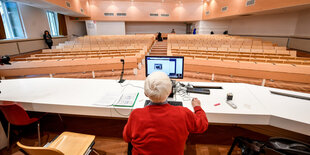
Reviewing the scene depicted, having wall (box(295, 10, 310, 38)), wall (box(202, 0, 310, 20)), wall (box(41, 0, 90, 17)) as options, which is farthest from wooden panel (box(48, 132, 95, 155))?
wall (box(295, 10, 310, 38))

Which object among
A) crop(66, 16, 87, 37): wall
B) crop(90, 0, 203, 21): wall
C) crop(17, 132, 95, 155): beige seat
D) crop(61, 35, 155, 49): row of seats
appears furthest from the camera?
crop(90, 0, 203, 21): wall

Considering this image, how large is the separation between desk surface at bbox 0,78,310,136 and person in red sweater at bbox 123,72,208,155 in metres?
0.61

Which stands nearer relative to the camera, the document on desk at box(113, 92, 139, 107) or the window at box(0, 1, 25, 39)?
the document on desk at box(113, 92, 139, 107)

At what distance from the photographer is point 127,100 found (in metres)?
1.67

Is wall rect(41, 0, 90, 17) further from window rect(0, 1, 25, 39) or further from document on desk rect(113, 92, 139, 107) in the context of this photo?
document on desk rect(113, 92, 139, 107)

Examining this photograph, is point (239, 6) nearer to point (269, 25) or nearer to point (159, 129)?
point (269, 25)

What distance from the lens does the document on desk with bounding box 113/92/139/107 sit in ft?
5.20

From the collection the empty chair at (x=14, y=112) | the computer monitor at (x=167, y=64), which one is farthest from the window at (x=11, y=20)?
the computer monitor at (x=167, y=64)

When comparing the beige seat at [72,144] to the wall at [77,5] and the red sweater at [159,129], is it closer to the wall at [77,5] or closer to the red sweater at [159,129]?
the red sweater at [159,129]

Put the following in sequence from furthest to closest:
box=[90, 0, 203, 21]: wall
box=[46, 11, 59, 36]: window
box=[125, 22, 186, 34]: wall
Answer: box=[125, 22, 186, 34]: wall < box=[90, 0, 203, 21]: wall < box=[46, 11, 59, 36]: window

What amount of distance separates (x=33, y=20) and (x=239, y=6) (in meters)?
13.4

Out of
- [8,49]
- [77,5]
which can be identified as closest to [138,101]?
[8,49]

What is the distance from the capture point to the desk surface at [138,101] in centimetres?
144

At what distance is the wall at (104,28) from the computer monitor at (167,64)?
1539 centimetres
